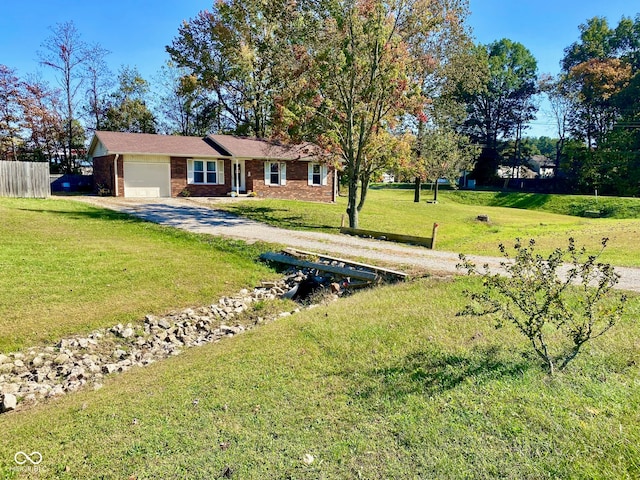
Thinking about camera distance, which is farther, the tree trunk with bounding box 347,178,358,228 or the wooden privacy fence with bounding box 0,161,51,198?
the wooden privacy fence with bounding box 0,161,51,198

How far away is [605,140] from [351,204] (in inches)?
1359

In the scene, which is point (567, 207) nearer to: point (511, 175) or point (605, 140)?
point (605, 140)

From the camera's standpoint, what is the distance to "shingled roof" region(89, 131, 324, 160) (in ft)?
76.6

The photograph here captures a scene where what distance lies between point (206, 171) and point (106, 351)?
1978 cm

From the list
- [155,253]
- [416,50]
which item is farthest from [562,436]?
[416,50]

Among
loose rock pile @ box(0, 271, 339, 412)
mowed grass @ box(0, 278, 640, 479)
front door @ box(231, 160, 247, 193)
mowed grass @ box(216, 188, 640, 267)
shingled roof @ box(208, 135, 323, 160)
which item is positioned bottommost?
loose rock pile @ box(0, 271, 339, 412)

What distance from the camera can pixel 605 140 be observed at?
3962cm

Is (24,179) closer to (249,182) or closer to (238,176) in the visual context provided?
(238,176)

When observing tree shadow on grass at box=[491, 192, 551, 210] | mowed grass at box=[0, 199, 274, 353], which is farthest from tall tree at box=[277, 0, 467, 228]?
tree shadow on grass at box=[491, 192, 551, 210]

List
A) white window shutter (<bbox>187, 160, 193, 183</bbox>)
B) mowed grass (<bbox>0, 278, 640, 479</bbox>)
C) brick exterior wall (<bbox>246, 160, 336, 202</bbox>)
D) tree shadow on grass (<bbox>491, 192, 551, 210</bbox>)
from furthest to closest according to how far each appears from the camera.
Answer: tree shadow on grass (<bbox>491, 192, 551, 210</bbox>)
brick exterior wall (<bbox>246, 160, 336, 202</bbox>)
white window shutter (<bbox>187, 160, 193, 183</bbox>)
mowed grass (<bbox>0, 278, 640, 479</bbox>)

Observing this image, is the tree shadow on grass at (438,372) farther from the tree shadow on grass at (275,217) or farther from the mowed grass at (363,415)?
the tree shadow on grass at (275,217)

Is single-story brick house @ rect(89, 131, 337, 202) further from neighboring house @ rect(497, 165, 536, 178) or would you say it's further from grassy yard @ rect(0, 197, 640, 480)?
neighboring house @ rect(497, 165, 536, 178)

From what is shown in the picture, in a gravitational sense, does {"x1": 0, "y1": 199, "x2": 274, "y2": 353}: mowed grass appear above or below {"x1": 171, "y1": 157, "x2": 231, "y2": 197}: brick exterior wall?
below

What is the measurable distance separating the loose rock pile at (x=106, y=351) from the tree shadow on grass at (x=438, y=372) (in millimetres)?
3551
